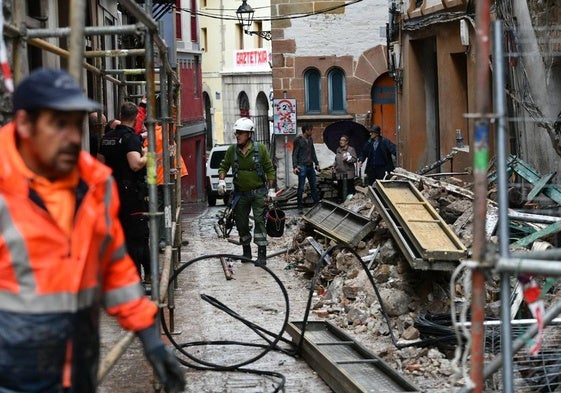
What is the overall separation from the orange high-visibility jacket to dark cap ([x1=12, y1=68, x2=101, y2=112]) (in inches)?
5.7

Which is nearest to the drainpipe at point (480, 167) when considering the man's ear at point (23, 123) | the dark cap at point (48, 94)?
the dark cap at point (48, 94)

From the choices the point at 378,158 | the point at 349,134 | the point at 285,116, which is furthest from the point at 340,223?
the point at 285,116

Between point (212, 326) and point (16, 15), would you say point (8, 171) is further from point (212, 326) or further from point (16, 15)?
point (212, 326)

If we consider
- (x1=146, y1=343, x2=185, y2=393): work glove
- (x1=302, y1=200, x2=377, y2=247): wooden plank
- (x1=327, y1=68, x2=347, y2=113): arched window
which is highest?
(x1=327, y1=68, x2=347, y2=113): arched window

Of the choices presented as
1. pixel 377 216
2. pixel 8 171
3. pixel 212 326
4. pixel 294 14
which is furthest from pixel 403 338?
pixel 294 14

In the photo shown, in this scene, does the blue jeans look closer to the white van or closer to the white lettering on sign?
the white van

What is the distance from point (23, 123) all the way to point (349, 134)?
69.4 feet

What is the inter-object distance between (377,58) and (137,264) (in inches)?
799

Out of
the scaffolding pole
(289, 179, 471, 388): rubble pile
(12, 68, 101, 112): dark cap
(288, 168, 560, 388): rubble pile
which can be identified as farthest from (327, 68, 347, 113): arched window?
(12, 68, 101, 112): dark cap

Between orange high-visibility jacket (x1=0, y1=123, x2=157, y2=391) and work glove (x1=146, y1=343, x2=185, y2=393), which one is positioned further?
work glove (x1=146, y1=343, x2=185, y2=393)

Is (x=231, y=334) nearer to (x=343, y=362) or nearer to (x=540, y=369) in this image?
(x=343, y=362)

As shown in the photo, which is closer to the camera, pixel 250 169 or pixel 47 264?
pixel 47 264

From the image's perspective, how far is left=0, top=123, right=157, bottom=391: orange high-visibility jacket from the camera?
364 centimetres

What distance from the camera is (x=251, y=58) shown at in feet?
151
